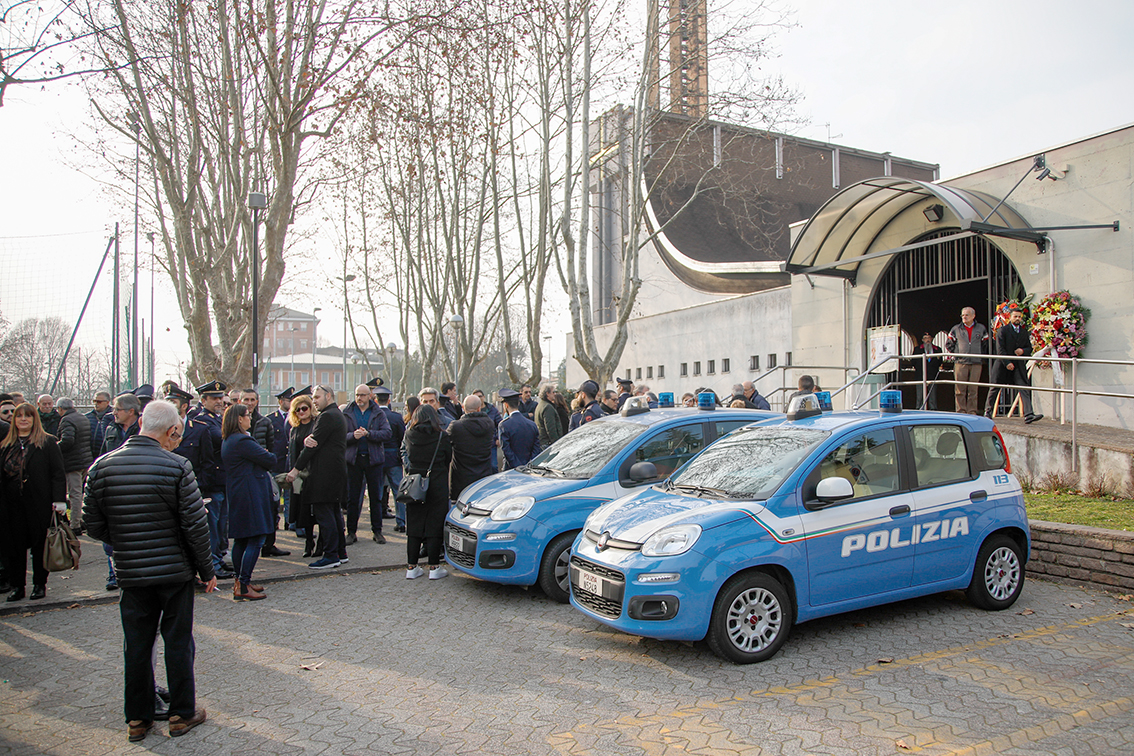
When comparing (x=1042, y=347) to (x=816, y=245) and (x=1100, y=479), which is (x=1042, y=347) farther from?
(x=816, y=245)

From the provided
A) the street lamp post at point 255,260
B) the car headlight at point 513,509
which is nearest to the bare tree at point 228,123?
the street lamp post at point 255,260

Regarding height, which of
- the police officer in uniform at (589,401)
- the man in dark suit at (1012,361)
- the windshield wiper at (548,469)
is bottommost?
the windshield wiper at (548,469)

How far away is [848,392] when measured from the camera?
692 inches

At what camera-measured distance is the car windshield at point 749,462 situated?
5.57 m

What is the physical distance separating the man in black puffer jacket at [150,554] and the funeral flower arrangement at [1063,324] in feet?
44.0

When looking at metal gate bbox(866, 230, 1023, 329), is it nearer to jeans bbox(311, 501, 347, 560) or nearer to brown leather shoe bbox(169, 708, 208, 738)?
jeans bbox(311, 501, 347, 560)

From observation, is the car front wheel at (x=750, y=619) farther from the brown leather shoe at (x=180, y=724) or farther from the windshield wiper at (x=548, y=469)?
the brown leather shoe at (x=180, y=724)

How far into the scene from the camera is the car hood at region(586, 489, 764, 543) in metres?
5.23

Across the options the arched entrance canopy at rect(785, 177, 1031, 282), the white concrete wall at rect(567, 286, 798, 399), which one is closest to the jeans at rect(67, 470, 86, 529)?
the arched entrance canopy at rect(785, 177, 1031, 282)

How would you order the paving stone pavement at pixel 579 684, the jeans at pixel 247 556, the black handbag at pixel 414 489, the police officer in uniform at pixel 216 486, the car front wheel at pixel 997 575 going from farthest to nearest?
the police officer in uniform at pixel 216 486 → the black handbag at pixel 414 489 → the jeans at pixel 247 556 → the car front wheel at pixel 997 575 → the paving stone pavement at pixel 579 684

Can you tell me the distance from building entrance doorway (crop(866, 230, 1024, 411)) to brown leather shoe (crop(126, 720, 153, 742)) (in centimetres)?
1508

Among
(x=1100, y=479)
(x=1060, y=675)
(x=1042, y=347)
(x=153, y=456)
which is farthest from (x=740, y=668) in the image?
(x=1042, y=347)

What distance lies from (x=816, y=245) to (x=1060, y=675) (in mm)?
14249

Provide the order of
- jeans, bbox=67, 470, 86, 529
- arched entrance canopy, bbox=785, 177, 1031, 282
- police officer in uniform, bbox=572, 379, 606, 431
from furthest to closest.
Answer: arched entrance canopy, bbox=785, 177, 1031, 282, police officer in uniform, bbox=572, 379, 606, 431, jeans, bbox=67, 470, 86, 529
